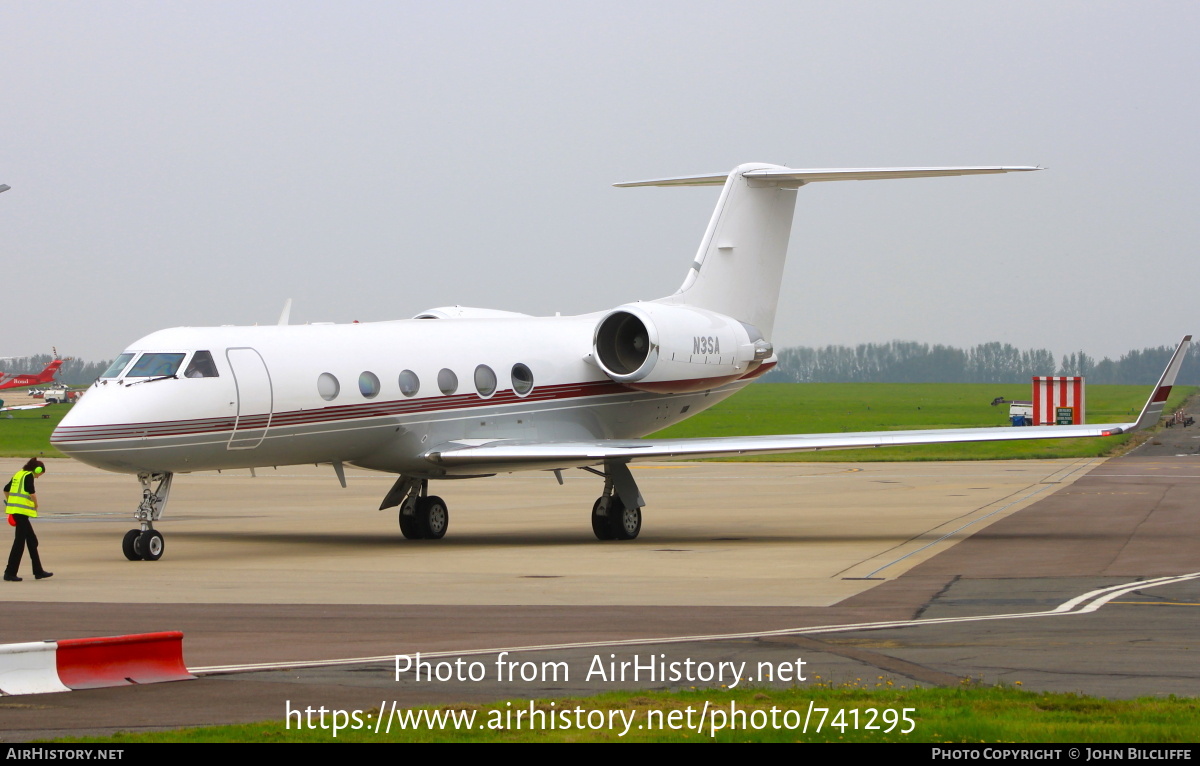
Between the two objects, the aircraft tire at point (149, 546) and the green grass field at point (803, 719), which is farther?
the aircraft tire at point (149, 546)

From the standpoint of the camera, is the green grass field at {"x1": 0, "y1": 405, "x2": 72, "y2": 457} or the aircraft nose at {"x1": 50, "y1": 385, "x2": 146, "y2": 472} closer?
the aircraft nose at {"x1": 50, "y1": 385, "x2": 146, "y2": 472}

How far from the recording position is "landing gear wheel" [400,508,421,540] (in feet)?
76.7

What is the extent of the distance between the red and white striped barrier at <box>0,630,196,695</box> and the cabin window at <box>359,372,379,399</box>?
36.7 feet

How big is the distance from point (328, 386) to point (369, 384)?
2.49 ft

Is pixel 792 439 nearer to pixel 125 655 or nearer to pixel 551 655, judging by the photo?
pixel 551 655

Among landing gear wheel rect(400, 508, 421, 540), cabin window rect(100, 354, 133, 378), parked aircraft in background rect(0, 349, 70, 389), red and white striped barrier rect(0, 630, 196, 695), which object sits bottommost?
parked aircraft in background rect(0, 349, 70, 389)

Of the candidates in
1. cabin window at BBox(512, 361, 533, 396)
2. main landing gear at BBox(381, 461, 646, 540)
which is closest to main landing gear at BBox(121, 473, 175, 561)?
main landing gear at BBox(381, 461, 646, 540)

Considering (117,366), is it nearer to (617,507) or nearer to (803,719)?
(617,507)

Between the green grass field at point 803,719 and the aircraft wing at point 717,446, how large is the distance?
1223 cm

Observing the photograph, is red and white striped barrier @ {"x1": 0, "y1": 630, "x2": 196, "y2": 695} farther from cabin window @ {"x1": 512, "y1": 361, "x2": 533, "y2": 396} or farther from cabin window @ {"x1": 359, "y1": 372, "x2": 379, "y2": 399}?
cabin window @ {"x1": 512, "y1": 361, "x2": 533, "y2": 396}

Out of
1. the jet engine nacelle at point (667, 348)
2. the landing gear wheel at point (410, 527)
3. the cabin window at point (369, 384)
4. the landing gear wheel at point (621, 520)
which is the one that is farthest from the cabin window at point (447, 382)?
the landing gear wheel at point (621, 520)

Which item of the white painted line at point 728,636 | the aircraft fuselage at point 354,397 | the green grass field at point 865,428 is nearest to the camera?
the white painted line at point 728,636

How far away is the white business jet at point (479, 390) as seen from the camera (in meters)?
19.5

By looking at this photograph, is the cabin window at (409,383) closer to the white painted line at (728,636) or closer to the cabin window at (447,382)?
the cabin window at (447,382)
